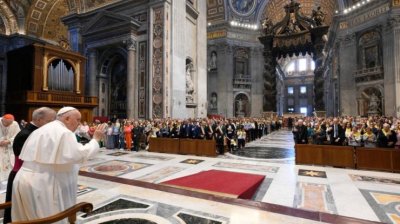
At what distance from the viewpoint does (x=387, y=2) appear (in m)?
19.3

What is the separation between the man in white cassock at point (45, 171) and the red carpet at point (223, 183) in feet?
9.61

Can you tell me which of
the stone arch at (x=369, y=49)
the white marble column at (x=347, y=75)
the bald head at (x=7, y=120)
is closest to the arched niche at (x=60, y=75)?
the bald head at (x=7, y=120)

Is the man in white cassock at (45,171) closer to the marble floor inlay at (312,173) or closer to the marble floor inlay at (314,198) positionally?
the marble floor inlay at (314,198)

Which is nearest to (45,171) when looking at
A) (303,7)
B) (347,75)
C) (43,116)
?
(43,116)

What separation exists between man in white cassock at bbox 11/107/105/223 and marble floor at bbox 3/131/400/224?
1409mm

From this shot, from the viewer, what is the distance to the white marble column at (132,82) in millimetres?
15625

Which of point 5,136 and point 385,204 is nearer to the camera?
point 385,204

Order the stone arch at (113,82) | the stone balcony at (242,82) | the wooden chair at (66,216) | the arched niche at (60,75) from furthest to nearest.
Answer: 1. the stone balcony at (242,82)
2. the stone arch at (113,82)
3. the arched niche at (60,75)
4. the wooden chair at (66,216)

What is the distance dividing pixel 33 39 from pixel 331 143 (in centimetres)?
2497

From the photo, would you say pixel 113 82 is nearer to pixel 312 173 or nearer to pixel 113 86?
pixel 113 86

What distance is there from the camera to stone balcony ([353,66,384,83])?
20234 millimetres

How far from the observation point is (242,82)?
29703mm

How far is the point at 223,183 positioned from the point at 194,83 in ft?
43.9

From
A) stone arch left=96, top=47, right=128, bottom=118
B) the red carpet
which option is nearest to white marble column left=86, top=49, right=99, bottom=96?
stone arch left=96, top=47, right=128, bottom=118
